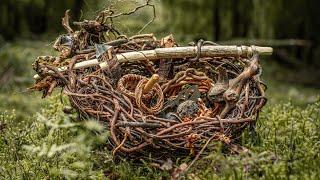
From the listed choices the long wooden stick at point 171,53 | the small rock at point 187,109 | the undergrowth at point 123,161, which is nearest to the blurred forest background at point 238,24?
the undergrowth at point 123,161

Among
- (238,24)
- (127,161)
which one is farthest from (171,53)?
(238,24)

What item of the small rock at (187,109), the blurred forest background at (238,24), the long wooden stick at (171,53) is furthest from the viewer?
the blurred forest background at (238,24)

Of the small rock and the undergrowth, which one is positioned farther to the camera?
the small rock

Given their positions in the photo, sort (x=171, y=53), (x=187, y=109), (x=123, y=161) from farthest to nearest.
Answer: (x=171, y=53) < (x=187, y=109) < (x=123, y=161)

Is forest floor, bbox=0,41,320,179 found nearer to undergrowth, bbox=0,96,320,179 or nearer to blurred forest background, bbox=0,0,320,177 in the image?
undergrowth, bbox=0,96,320,179

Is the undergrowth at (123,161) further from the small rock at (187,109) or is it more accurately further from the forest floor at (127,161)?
the small rock at (187,109)

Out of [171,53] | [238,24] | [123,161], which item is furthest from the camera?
[238,24]

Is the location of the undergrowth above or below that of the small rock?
below

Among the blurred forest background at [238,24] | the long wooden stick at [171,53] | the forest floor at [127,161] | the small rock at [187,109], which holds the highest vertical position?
the long wooden stick at [171,53]

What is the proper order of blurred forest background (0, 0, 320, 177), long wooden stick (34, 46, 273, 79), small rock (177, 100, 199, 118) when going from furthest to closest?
blurred forest background (0, 0, 320, 177) < long wooden stick (34, 46, 273, 79) < small rock (177, 100, 199, 118)

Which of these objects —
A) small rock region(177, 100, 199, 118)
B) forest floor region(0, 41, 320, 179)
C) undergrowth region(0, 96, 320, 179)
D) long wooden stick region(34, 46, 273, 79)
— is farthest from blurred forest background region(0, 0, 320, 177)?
small rock region(177, 100, 199, 118)

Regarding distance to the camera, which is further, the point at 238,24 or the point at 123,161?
the point at 238,24

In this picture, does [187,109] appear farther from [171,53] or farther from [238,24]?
[238,24]

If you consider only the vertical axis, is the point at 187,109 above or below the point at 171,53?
→ below
